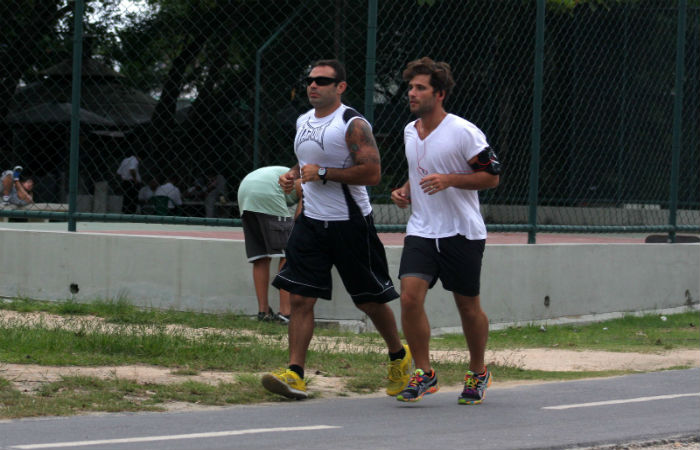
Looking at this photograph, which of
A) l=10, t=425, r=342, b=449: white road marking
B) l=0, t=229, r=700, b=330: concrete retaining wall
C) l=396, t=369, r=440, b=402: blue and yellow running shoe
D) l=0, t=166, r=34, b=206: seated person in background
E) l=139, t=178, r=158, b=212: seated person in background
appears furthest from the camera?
l=0, t=166, r=34, b=206: seated person in background

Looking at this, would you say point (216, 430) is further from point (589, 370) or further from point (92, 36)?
point (92, 36)

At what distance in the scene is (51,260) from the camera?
11.6 m

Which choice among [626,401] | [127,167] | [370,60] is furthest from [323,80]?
[127,167]

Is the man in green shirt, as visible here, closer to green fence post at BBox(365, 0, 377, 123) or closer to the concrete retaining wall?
the concrete retaining wall

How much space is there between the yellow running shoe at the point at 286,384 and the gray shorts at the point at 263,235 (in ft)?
12.0

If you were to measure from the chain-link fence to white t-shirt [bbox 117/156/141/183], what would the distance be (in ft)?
0.27

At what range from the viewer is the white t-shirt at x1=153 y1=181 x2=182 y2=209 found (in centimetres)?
1173

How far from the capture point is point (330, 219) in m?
7.26

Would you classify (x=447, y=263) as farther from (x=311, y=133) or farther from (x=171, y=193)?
(x=171, y=193)

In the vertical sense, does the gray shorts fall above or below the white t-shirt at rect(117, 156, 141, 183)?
below

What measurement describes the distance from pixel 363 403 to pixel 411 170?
143cm

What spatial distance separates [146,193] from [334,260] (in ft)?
15.8

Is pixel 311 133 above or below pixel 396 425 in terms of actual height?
above

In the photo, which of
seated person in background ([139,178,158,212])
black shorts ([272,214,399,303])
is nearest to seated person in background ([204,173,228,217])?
seated person in background ([139,178,158,212])
